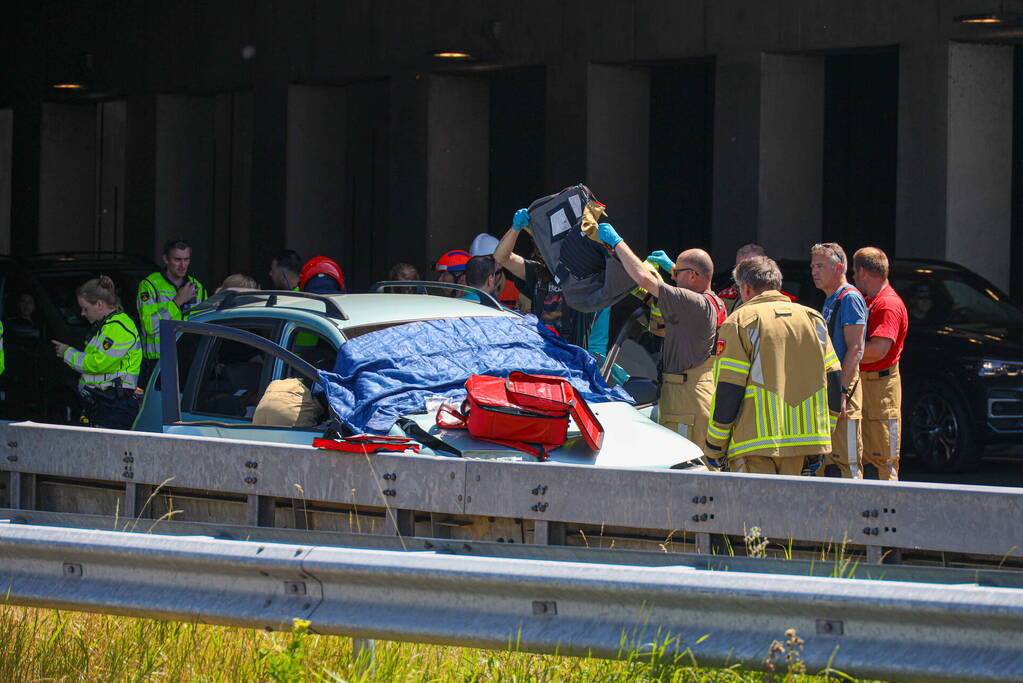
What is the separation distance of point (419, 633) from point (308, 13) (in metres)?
18.9

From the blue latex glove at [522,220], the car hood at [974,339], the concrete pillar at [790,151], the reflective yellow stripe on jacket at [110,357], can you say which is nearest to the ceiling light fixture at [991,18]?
the concrete pillar at [790,151]

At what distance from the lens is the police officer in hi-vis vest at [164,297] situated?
1175 centimetres

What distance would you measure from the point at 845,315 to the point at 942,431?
455 centimetres

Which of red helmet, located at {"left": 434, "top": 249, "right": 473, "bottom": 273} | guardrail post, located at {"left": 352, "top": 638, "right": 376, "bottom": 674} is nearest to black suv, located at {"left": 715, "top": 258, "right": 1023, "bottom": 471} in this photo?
red helmet, located at {"left": 434, "top": 249, "right": 473, "bottom": 273}

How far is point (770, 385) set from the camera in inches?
280

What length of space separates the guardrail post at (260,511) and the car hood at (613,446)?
770 mm

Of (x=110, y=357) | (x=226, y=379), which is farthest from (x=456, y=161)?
(x=226, y=379)

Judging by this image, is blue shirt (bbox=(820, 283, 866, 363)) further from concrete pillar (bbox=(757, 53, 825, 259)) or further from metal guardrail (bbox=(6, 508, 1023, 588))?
concrete pillar (bbox=(757, 53, 825, 259))

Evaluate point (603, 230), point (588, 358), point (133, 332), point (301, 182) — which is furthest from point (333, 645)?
point (301, 182)

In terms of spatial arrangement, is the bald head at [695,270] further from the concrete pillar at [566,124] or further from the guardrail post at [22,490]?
the concrete pillar at [566,124]

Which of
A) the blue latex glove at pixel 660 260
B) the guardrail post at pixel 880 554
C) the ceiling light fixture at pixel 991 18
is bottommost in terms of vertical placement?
the guardrail post at pixel 880 554

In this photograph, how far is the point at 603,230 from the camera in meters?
8.36

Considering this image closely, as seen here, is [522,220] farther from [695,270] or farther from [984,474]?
[984,474]

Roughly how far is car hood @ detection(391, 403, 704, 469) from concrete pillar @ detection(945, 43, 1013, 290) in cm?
903
